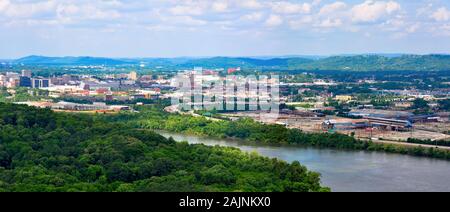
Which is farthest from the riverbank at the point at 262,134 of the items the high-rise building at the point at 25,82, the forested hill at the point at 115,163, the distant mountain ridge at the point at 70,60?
the distant mountain ridge at the point at 70,60

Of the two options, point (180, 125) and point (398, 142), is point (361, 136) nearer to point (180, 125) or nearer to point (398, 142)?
point (398, 142)

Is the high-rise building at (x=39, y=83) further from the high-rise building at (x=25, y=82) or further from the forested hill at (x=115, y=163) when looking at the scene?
the forested hill at (x=115, y=163)

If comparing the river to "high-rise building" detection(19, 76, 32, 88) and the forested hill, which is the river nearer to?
the forested hill

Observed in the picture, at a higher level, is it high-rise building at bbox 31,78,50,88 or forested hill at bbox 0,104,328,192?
forested hill at bbox 0,104,328,192

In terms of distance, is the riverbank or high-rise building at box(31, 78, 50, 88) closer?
the riverbank

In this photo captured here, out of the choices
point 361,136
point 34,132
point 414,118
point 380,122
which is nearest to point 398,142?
point 361,136

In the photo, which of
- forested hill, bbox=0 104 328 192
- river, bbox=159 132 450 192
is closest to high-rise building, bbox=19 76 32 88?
river, bbox=159 132 450 192
